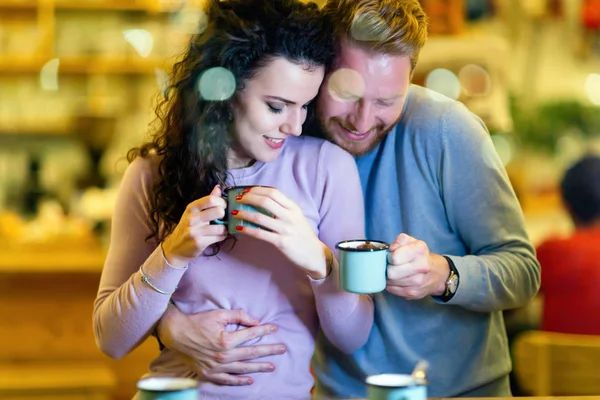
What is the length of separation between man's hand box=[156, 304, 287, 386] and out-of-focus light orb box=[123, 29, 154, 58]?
8.71 feet

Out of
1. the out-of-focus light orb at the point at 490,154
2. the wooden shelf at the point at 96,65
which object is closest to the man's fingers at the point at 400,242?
the out-of-focus light orb at the point at 490,154

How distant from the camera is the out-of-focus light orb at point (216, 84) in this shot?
1210 mm

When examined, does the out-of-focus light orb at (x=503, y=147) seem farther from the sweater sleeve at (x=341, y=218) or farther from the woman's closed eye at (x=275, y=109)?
the woman's closed eye at (x=275, y=109)

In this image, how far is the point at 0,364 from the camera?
2.83 m

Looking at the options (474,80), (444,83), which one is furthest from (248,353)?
(474,80)

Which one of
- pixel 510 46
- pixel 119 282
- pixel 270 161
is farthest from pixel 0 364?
pixel 510 46

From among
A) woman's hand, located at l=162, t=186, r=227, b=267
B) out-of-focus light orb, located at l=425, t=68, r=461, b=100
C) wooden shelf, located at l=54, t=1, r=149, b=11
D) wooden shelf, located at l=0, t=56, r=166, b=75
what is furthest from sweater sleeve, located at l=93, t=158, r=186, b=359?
wooden shelf, located at l=54, t=1, r=149, b=11

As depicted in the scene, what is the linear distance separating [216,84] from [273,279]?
0.30 meters

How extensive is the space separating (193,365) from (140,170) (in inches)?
12.1

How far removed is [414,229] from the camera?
1302 mm

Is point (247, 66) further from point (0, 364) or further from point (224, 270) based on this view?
point (0, 364)

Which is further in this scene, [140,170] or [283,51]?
[140,170]

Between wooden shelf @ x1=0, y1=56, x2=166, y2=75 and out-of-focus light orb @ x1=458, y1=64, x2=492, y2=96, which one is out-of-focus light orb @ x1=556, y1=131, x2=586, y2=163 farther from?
wooden shelf @ x1=0, y1=56, x2=166, y2=75

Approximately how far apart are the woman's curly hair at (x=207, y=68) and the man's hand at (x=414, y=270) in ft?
Result: 0.95
